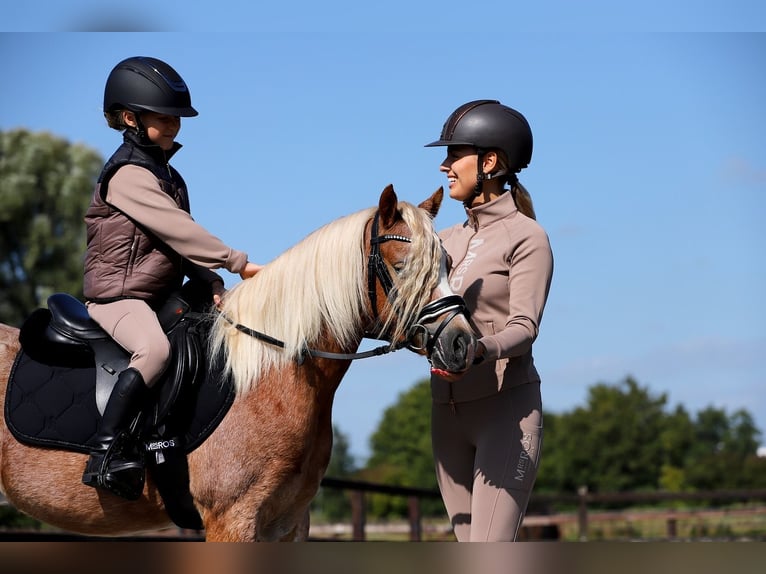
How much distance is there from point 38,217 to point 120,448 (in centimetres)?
2505

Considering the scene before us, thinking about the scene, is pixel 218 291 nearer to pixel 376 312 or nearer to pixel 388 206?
pixel 376 312

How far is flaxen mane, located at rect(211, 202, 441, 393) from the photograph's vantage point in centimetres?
399

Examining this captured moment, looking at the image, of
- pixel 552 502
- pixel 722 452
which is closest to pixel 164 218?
pixel 552 502

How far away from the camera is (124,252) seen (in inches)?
164

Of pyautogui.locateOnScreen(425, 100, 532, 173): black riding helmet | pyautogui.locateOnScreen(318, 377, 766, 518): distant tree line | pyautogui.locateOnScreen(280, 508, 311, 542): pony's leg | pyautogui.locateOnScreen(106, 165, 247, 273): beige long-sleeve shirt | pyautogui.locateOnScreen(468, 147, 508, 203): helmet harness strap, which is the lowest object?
pyautogui.locateOnScreen(280, 508, 311, 542): pony's leg

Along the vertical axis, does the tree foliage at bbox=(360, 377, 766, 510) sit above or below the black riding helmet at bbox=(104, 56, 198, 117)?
above

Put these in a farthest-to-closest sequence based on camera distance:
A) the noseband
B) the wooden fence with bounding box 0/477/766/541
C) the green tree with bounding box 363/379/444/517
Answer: the green tree with bounding box 363/379/444/517 < the wooden fence with bounding box 0/477/766/541 < the noseband

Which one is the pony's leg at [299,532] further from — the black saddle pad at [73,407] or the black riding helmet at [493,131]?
the black riding helmet at [493,131]

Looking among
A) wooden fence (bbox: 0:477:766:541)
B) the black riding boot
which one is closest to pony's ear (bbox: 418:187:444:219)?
the black riding boot

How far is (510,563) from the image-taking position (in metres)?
1.56

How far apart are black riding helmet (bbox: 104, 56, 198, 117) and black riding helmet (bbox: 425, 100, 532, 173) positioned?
1.17 meters

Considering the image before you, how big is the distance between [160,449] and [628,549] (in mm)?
2839

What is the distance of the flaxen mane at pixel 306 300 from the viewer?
399 centimetres

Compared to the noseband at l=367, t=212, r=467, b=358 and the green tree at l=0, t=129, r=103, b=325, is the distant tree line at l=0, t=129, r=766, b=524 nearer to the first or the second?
the green tree at l=0, t=129, r=103, b=325
